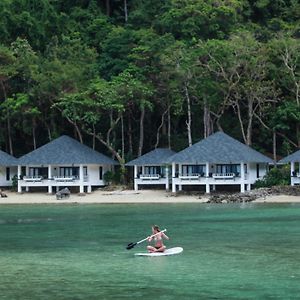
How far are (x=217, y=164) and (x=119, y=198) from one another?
7298 mm

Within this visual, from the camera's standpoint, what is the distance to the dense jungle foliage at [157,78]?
6431 cm

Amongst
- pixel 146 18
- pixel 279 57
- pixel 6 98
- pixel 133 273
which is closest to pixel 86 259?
pixel 133 273

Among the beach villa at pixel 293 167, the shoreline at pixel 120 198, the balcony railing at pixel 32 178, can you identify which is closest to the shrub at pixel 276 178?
the beach villa at pixel 293 167

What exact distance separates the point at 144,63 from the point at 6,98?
11042mm

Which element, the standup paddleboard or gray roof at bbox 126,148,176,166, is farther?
gray roof at bbox 126,148,176,166

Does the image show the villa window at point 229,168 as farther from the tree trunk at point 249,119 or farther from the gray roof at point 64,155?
the gray roof at point 64,155

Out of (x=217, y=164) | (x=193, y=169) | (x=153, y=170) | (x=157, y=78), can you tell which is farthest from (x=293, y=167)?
(x=157, y=78)

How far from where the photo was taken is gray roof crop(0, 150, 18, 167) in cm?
6544

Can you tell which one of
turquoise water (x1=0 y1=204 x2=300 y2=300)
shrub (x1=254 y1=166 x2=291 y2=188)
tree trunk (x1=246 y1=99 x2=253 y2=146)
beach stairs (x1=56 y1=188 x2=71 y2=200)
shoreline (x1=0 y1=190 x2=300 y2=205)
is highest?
tree trunk (x1=246 y1=99 x2=253 y2=146)

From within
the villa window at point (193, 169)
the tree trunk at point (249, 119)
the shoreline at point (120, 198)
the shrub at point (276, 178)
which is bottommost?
the shoreline at point (120, 198)

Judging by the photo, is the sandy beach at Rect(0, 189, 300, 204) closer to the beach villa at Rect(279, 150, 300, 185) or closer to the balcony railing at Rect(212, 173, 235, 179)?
the balcony railing at Rect(212, 173, 235, 179)

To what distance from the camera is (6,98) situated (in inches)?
2749

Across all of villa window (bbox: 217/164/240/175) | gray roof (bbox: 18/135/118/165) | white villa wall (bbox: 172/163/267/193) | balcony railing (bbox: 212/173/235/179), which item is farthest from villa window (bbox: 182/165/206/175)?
gray roof (bbox: 18/135/118/165)

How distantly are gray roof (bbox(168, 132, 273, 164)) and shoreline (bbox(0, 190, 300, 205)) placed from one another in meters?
2.60
